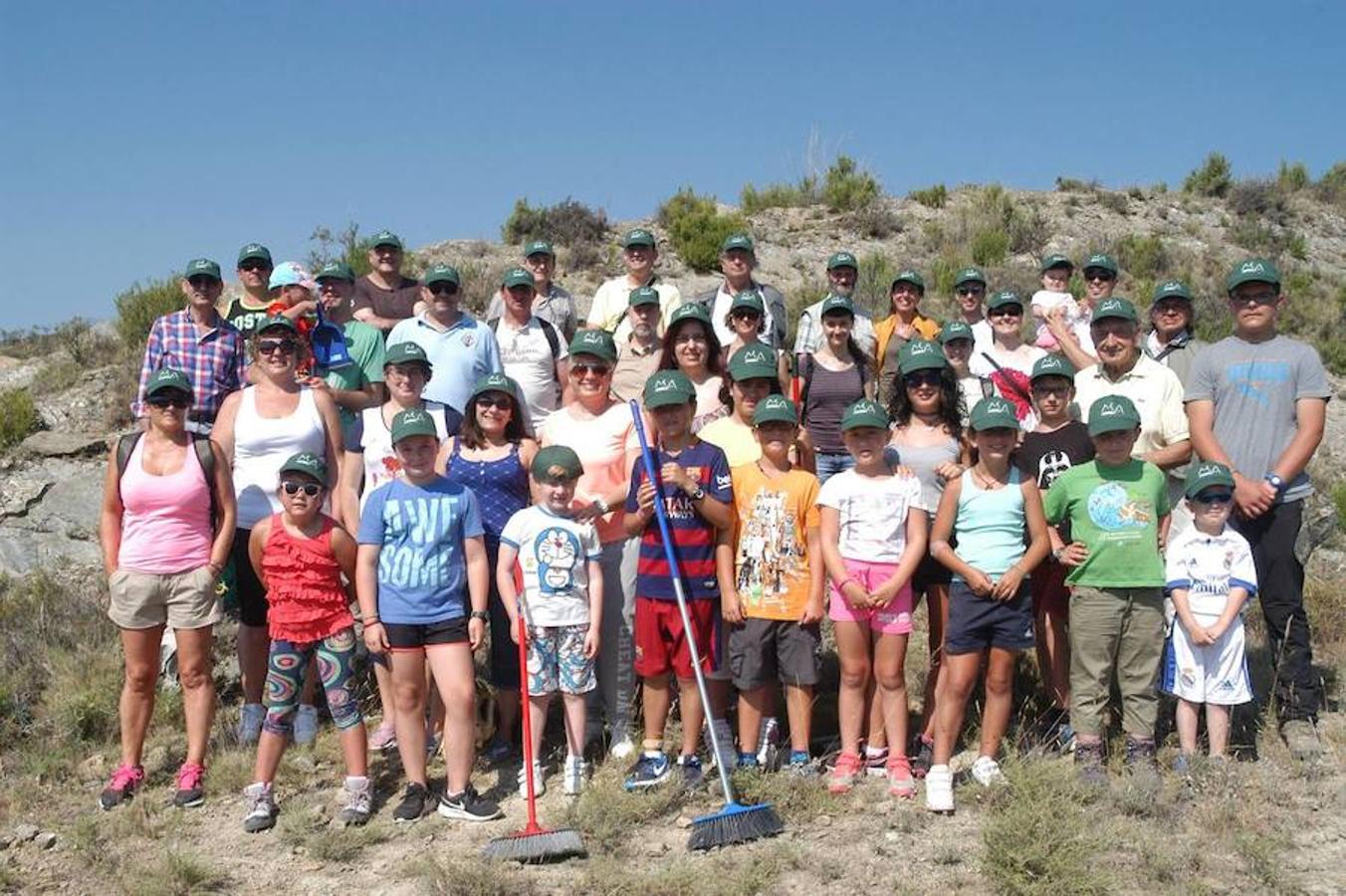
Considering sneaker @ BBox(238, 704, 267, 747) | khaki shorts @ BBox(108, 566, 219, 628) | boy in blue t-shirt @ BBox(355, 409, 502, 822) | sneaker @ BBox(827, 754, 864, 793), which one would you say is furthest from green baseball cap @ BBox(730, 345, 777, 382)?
sneaker @ BBox(238, 704, 267, 747)

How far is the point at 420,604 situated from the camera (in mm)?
4957

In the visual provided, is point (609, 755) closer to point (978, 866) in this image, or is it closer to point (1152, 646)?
point (978, 866)

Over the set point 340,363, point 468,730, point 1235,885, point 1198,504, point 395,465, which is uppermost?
point 340,363

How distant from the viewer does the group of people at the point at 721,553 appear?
5.00 meters

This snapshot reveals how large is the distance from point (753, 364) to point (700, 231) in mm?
13299

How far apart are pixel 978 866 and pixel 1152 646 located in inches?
59.4

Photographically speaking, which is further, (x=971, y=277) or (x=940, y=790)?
(x=971, y=277)

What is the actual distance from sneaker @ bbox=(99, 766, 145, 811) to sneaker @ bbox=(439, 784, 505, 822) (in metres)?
1.65

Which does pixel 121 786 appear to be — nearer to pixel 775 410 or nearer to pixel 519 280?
pixel 519 280

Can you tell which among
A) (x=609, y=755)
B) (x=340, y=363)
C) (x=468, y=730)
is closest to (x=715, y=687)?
(x=609, y=755)

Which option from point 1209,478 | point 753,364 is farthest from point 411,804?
point 1209,478

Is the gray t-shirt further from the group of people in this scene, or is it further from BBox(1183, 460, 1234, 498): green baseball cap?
BBox(1183, 460, 1234, 498): green baseball cap

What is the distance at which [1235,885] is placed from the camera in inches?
167

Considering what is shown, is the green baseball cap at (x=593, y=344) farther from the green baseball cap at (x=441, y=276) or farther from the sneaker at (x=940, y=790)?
the sneaker at (x=940, y=790)
